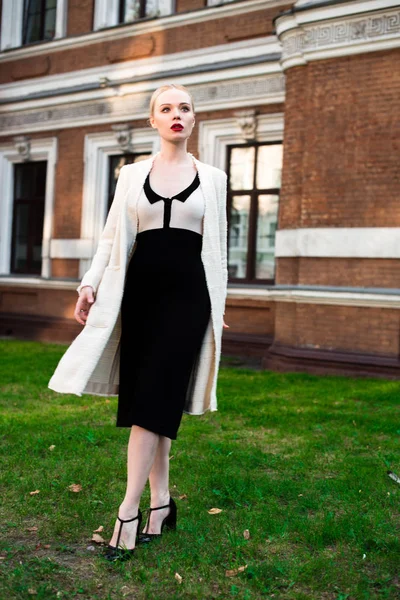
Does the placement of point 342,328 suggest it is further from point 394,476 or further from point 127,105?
point 127,105

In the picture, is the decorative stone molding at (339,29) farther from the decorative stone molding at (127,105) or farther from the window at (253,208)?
the window at (253,208)

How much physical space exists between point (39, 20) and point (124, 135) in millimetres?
3502

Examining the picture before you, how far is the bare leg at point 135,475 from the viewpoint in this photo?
10.8 ft

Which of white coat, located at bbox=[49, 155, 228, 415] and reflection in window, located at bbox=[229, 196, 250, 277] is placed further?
reflection in window, located at bbox=[229, 196, 250, 277]

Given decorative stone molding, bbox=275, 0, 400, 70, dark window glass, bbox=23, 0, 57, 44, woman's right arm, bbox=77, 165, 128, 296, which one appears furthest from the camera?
dark window glass, bbox=23, 0, 57, 44

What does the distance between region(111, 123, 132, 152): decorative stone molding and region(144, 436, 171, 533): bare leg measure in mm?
10566

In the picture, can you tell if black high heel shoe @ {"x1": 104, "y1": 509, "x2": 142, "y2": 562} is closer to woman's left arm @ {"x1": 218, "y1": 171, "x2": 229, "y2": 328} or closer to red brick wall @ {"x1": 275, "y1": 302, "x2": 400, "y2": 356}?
woman's left arm @ {"x1": 218, "y1": 171, "x2": 229, "y2": 328}

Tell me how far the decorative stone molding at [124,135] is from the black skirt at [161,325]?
1038 cm

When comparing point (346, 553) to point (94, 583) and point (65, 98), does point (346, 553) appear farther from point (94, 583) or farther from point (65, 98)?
Result: point (65, 98)

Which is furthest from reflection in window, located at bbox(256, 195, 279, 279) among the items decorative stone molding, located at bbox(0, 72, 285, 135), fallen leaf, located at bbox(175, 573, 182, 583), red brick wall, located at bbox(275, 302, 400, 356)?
fallen leaf, located at bbox(175, 573, 182, 583)

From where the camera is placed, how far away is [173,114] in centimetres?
335

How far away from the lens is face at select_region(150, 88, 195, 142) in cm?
336

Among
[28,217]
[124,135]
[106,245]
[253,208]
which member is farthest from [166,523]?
[28,217]

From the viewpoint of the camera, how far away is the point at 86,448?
5.30 metres
